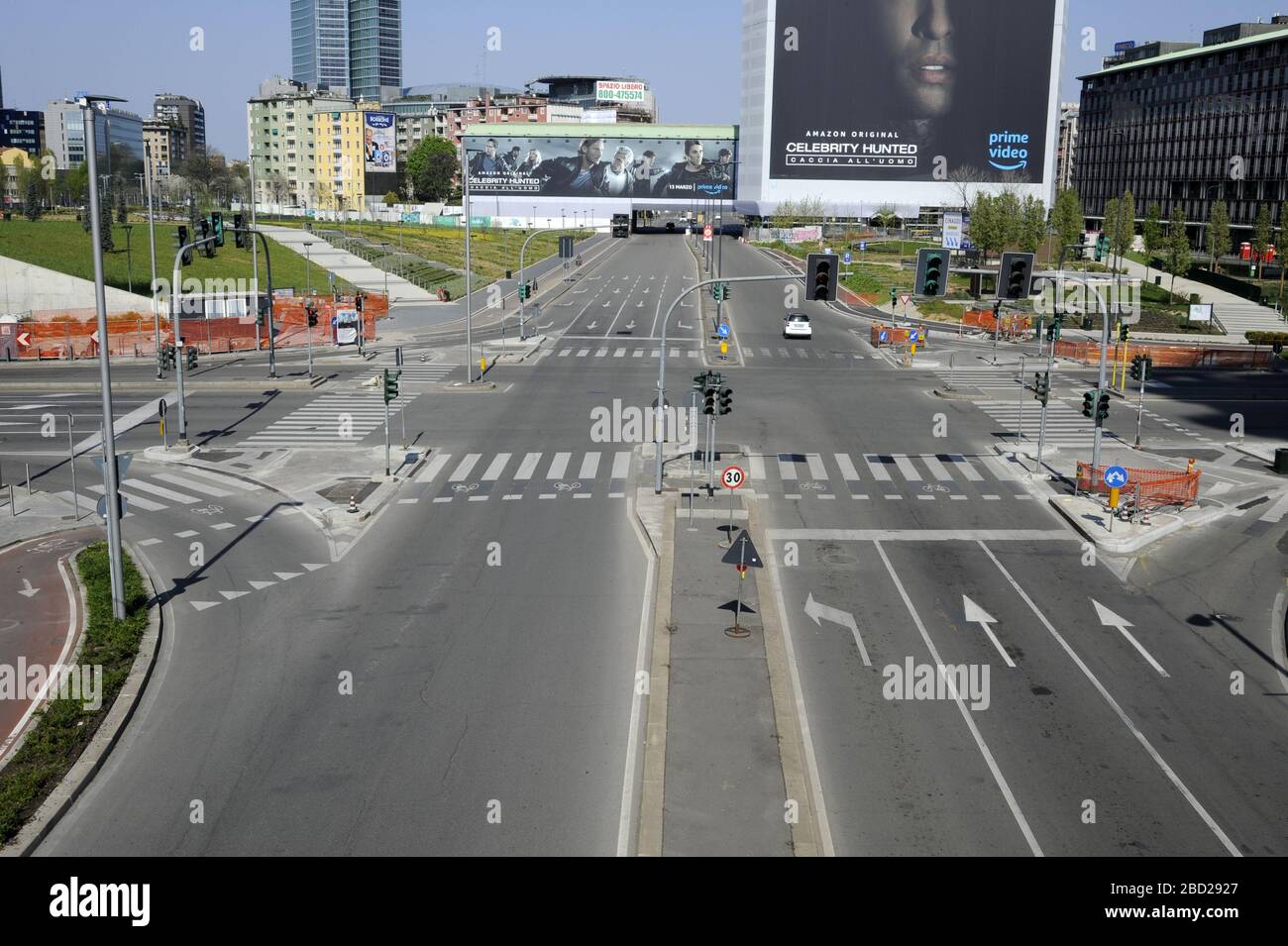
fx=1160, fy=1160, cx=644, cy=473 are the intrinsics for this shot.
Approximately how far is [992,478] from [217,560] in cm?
2226

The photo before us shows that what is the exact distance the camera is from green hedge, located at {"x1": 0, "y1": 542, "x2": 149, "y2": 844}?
15273 millimetres

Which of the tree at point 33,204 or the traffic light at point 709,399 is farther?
the tree at point 33,204

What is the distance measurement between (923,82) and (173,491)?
477 ft

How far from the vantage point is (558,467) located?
35719mm

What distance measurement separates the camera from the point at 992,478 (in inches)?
1390

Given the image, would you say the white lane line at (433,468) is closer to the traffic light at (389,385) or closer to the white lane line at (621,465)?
the traffic light at (389,385)

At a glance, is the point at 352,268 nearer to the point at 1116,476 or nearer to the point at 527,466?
the point at 527,466

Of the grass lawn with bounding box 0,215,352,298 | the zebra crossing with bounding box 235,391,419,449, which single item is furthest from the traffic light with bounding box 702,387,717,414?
the grass lawn with bounding box 0,215,352,298

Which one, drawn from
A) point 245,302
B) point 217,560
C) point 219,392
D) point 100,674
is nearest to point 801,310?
point 245,302

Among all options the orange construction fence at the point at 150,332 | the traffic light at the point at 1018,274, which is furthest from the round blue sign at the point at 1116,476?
the orange construction fence at the point at 150,332

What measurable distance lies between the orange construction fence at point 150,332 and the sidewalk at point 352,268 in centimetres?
1158

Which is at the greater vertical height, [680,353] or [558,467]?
[680,353]

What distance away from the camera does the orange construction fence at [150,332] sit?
2414 inches

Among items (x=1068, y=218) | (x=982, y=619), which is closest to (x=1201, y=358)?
(x=1068, y=218)
